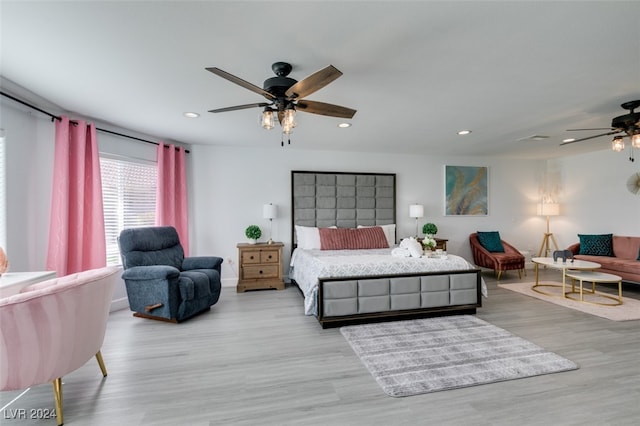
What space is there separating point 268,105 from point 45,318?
2042 millimetres

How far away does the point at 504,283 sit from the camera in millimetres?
5211

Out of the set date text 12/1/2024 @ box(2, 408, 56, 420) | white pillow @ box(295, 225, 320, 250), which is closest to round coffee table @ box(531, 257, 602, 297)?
white pillow @ box(295, 225, 320, 250)

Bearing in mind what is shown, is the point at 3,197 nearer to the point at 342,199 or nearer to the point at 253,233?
Result: the point at 253,233

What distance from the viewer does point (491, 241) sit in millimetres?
5965

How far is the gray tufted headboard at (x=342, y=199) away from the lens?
542 centimetres

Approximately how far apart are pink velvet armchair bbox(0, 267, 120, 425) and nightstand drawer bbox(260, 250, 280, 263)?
293 centimetres

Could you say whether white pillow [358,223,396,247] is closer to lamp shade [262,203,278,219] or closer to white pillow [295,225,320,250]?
white pillow [295,225,320,250]

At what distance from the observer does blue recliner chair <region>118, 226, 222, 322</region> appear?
334 centimetres

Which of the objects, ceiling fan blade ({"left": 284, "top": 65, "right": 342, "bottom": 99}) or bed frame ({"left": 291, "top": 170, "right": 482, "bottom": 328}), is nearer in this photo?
ceiling fan blade ({"left": 284, "top": 65, "right": 342, "bottom": 99})

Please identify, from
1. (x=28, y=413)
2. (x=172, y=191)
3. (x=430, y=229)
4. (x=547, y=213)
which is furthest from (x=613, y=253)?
(x=28, y=413)

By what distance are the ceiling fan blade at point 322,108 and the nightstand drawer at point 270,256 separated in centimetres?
296

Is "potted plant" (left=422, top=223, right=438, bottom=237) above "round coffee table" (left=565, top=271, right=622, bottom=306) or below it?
above

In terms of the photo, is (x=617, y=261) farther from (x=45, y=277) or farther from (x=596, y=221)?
(x=45, y=277)

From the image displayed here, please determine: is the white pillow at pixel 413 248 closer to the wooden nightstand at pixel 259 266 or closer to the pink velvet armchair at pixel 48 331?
the wooden nightstand at pixel 259 266
